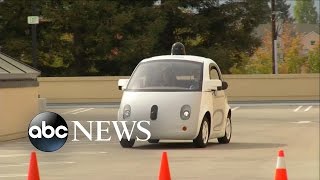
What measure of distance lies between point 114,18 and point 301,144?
35650 mm

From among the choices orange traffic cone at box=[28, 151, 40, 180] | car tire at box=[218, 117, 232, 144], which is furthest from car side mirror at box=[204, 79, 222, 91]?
orange traffic cone at box=[28, 151, 40, 180]

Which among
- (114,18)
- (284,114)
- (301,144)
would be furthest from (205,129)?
(114,18)

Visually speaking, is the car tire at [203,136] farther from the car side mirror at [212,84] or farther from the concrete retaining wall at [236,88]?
the concrete retaining wall at [236,88]

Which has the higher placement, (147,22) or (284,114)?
(147,22)

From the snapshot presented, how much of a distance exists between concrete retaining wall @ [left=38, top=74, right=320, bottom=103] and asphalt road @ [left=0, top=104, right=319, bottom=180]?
24.7 meters

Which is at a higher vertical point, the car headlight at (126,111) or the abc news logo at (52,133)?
the car headlight at (126,111)

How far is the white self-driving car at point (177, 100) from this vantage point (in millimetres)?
18453

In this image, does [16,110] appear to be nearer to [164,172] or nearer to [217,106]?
[217,106]

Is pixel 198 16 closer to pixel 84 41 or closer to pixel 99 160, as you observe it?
pixel 84 41

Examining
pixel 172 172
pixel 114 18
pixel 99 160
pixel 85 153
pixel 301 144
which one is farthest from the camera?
pixel 114 18

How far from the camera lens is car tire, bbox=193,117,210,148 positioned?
1878 centimetres

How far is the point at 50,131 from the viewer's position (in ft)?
63.8

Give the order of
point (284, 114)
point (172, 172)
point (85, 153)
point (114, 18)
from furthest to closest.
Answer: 1. point (114, 18)
2. point (284, 114)
3. point (85, 153)
4. point (172, 172)

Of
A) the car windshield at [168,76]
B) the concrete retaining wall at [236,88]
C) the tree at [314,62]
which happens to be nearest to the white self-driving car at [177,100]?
the car windshield at [168,76]
